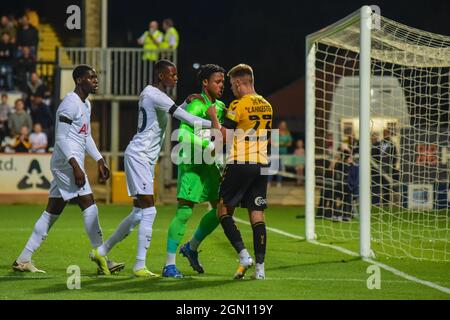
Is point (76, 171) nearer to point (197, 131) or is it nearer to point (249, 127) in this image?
point (197, 131)

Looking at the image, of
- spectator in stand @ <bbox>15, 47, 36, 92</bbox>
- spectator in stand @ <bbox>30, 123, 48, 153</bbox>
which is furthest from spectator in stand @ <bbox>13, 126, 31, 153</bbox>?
spectator in stand @ <bbox>15, 47, 36, 92</bbox>

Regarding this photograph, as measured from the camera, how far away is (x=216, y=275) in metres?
9.88

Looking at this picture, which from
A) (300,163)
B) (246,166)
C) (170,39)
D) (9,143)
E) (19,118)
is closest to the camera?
(246,166)

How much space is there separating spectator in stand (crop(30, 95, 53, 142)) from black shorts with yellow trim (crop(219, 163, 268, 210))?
14.8 metres

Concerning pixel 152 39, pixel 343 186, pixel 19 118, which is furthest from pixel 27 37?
pixel 343 186

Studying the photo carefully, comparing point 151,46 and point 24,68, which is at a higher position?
point 151,46

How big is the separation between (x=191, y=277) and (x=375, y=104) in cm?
1227

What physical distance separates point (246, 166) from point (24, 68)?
1735 cm
